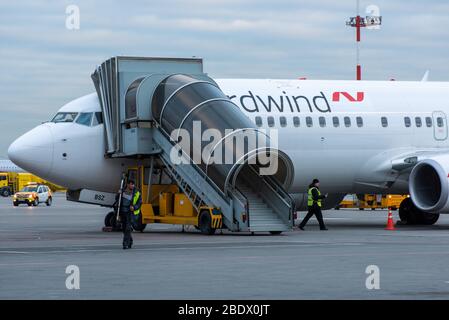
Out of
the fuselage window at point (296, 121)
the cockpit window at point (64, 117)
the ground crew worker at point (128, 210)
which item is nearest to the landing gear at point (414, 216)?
the fuselage window at point (296, 121)

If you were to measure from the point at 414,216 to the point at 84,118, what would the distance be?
13.3 m

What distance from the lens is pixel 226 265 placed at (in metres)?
21.1

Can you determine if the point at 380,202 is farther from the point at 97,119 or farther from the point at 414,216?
the point at 97,119

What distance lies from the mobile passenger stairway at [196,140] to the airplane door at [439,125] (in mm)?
7993

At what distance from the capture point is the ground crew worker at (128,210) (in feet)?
85.4

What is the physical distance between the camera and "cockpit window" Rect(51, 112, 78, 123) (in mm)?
35431

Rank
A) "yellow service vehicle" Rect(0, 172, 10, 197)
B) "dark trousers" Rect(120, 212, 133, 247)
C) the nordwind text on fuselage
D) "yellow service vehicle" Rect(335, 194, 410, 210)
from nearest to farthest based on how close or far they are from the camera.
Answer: "dark trousers" Rect(120, 212, 133, 247) → the nordwind text on fuselage → "yellow service vehicle" Rect(335, 194, 410, 210) → "yellow service vehicle" Rect(0, 172, 10, 197)

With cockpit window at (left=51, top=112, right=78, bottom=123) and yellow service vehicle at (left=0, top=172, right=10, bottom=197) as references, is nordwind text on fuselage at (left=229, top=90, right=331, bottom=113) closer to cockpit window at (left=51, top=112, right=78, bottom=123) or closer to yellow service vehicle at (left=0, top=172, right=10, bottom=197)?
cockpit window at (left=51, top=112, right=78, bottom=123)

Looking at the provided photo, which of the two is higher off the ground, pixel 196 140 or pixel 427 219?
pixel 196 140

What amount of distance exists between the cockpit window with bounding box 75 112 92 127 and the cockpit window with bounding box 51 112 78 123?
0.18 meters

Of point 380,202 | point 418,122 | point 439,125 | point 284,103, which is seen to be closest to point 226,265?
point 284,103

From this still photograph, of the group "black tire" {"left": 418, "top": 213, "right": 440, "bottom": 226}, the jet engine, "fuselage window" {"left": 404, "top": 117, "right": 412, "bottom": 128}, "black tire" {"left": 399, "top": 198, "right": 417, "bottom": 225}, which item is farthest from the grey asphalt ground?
"black tire" {"left": 399, "top": 198, "right": 417, "bottom": 225}

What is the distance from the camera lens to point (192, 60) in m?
35.8
